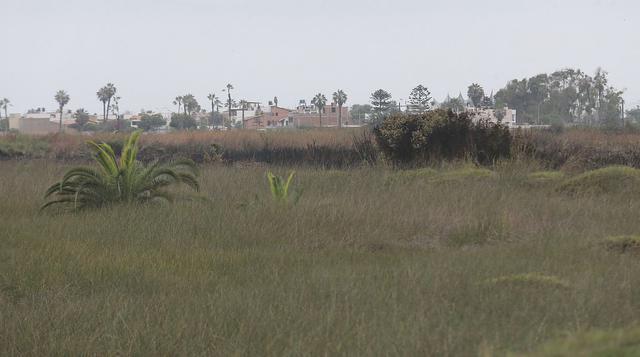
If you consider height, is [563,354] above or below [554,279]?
above

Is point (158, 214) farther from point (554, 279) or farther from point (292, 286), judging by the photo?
point (554, 279)

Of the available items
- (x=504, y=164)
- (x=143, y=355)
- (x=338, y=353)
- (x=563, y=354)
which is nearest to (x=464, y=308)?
(x=338, y=353)

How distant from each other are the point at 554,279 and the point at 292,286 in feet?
5.90

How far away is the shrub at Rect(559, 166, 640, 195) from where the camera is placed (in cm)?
1067

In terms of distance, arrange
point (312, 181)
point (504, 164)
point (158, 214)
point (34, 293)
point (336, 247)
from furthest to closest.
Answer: point (504, 164) < point (312, 181) < point (158, 214) < point (336, 247) < point (34, 293)

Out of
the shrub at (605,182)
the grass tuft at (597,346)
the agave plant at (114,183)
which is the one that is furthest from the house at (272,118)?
the grass tuft at (597,346)

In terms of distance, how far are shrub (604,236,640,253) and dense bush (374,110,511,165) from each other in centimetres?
833

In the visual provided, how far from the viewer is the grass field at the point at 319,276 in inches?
150

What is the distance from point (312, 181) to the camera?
12531 mm

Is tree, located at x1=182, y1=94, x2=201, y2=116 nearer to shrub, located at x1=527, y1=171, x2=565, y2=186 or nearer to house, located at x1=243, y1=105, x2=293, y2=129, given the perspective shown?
house, located at x1=243, y1=105, x2=293, y2=129

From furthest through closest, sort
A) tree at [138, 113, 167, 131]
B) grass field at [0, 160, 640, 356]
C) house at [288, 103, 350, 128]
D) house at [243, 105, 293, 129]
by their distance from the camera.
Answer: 1. house at [243, 105, 293, 129]
2. house at [288, 103, 350, 128]
3. tree at [138, 113, 167, 131]
4. grass field at [0, 160, 640, 356]

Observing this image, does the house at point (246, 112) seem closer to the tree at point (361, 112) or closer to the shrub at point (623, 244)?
the tree at point (361, 112)

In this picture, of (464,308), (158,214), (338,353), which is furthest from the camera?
(158,214)

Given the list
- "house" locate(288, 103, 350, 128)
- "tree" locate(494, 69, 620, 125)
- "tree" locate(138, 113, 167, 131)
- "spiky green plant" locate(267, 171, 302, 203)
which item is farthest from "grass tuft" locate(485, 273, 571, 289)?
"house" locate(288, 103, 350, 128)
